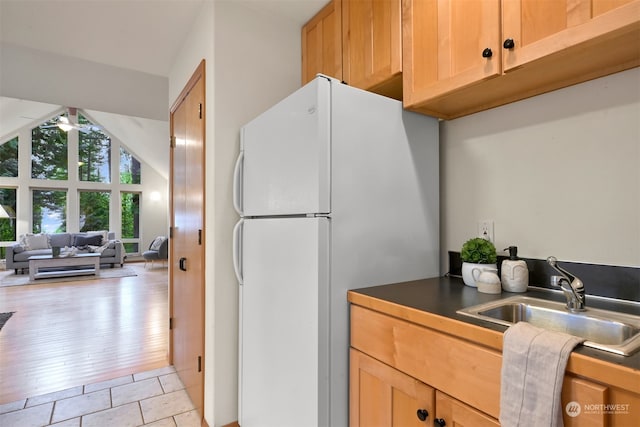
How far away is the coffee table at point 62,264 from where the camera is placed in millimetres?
6391

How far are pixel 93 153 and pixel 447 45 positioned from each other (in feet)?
33.8

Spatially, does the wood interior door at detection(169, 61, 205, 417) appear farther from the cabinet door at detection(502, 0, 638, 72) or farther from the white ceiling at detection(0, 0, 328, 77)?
the cabinet door at detection(502, 0, 638, 72)

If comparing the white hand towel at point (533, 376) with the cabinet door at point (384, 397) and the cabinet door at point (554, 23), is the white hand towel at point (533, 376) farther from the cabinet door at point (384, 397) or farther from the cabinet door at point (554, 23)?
the cabinet door at point (554, 23)

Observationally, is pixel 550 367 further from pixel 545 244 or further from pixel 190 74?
pixel 190 74

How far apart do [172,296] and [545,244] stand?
8.67ft

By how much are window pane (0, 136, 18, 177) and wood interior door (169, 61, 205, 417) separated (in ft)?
26.3

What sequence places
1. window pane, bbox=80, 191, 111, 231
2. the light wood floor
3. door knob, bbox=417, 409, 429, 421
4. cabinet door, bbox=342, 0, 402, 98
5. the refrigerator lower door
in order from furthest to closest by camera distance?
1. window pane, bbox=80, 191, 111, 231
2. the light wood floor
3. cabinet door, bbox=342, 0, 402, 98
4. the refrigerator lower door
5. door knob, bbox=417, 409, 429, 421

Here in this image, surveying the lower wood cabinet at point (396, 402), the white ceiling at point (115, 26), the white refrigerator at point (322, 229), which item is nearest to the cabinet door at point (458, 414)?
the lower wood cabinet at point (396, 402)

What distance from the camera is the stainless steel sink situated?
35.9 inches

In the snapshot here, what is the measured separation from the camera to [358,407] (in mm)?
1171

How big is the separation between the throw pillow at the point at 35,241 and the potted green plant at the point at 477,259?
923 cm

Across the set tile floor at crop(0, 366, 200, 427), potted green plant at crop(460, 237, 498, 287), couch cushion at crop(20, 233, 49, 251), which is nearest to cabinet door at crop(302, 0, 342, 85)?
potted green plant at crop(460, 237, 498, 287)

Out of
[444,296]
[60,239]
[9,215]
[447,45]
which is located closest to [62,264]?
[60,239]
